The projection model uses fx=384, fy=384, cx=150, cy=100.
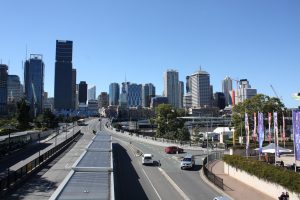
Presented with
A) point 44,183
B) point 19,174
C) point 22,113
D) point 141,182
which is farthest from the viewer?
point 22,113

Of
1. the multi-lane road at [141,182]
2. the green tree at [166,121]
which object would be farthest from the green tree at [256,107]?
the green tree at [166,121]

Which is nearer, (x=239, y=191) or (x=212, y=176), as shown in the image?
(x=239, y=191)

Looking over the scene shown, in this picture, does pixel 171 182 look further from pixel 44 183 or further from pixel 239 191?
pixel 44 183

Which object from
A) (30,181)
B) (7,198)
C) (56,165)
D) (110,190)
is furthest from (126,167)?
(110,190)

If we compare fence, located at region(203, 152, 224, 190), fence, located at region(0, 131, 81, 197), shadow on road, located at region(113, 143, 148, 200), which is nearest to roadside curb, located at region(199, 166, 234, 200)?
fence, located at region(203, 152, 224, 190)

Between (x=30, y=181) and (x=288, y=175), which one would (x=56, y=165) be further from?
(x=288, y=175)

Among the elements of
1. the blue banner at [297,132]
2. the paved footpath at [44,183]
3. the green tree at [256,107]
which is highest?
the green tree at [256,107]

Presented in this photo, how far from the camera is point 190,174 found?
48.8 metres

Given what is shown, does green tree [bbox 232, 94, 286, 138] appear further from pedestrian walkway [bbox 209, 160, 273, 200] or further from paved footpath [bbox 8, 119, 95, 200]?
paved footpath [bbox 8, 119, 95, 200]

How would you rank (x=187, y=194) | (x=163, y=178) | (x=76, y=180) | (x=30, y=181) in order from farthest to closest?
(x=163, y=178) < (x=30, y=181) < (x=187, y=194) < (x=76, y=180)

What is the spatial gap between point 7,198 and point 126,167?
80.9 feet

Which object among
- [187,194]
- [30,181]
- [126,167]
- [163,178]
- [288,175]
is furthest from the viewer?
[126,167]

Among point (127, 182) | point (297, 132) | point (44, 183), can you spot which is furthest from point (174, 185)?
point (297, 132)

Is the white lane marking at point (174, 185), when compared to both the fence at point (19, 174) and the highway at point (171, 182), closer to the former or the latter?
the highway at point (171, 182)
